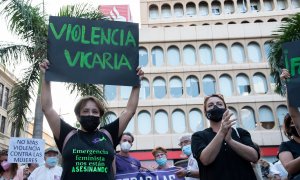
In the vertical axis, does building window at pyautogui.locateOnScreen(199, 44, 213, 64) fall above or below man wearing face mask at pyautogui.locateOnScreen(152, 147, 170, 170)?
above

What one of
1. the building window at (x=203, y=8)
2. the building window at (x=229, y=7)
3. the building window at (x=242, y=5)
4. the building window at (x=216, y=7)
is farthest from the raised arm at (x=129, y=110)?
the building window at (x=242, y=5)

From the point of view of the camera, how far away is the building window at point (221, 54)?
25578 mm

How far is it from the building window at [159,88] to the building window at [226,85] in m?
4.15

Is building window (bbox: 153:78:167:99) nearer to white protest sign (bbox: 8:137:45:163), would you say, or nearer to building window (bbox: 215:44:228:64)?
building window (bbox: 215:44:228:64)

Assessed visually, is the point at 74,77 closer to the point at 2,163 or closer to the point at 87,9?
the point at 2,163

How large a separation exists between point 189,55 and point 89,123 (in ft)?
77.4

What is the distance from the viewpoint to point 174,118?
24.1 metres

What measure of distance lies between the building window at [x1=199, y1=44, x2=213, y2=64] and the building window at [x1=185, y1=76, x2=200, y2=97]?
1.58 meters

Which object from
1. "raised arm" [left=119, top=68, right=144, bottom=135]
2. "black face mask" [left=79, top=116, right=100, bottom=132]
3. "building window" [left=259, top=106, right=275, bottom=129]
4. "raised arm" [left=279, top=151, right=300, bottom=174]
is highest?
"building window" [left=259, top=106, right=275, bottom=129]

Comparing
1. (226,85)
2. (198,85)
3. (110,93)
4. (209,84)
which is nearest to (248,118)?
(226,85)

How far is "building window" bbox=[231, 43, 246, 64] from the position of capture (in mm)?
25562

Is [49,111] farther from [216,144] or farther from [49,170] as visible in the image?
[49,170]

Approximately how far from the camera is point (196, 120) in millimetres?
24031

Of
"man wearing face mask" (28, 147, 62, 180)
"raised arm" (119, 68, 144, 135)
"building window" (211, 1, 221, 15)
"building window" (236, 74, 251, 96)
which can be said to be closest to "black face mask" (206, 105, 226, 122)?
"raised arm" (119, 68, 144, 135)
